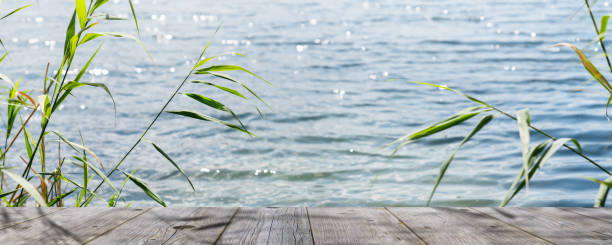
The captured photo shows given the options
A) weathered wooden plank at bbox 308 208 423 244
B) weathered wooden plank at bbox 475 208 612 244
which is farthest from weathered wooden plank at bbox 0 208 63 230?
weathered wooden plank at bbox 475 208 612 244

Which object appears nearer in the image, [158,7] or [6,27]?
[6,27]

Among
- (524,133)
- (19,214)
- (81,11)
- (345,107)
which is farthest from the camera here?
(345,107)

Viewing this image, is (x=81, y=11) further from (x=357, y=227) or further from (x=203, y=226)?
(x=357, y=227)

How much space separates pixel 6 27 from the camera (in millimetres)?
11203

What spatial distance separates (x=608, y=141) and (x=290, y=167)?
185 cm

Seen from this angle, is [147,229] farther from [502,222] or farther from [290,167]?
[290,167]

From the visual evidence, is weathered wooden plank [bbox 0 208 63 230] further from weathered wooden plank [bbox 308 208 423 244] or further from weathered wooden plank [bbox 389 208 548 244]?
weathered wooden plank [bbox 389 208 548 244]

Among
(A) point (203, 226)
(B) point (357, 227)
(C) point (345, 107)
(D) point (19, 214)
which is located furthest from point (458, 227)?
(C) point (345, 107)

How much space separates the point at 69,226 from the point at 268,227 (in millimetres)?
393

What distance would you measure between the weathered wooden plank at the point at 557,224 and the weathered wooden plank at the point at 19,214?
37.3 inches

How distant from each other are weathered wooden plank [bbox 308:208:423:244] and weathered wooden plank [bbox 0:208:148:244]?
0.40 metres

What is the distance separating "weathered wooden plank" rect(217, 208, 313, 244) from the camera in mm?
1193

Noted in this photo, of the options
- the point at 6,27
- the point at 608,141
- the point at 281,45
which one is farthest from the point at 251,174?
the point at 6,27

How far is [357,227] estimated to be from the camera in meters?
1.28
